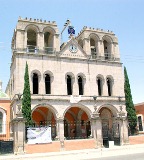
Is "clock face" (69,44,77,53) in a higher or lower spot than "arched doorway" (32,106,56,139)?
higher

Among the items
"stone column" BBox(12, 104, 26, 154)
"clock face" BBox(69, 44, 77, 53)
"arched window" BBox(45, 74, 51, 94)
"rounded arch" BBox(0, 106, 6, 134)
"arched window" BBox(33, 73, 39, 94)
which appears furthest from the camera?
"clock face" BBox(69, 44, 77, 53)

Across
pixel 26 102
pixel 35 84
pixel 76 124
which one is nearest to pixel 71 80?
pixel 35 84

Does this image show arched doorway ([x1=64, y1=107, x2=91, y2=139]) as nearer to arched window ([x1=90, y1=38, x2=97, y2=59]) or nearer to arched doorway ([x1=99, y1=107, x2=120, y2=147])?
arched doorway ([x1=99, y1=107, x2=120, y2=147])

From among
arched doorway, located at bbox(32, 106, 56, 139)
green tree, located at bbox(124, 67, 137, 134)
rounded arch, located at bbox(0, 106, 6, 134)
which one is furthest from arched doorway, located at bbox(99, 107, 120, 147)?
rounded arch, located at bbox(0, 106, 6, 134)

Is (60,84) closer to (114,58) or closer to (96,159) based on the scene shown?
(114,58)

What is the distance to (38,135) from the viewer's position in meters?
24.3

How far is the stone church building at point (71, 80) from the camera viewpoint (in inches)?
1193

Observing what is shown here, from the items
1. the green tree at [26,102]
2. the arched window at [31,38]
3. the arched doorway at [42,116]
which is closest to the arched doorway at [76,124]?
the arched doorway at [42,116]

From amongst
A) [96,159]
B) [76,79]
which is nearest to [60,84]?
[76,79]

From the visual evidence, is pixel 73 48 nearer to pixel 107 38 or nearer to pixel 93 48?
pixel 107 38

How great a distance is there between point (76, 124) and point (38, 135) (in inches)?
490

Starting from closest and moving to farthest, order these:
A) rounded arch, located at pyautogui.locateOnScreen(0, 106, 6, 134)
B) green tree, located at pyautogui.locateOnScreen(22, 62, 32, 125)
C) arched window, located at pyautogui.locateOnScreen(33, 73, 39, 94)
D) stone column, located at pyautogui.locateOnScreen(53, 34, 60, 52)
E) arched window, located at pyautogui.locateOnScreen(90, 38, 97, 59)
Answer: green tree, located at pyautogui.locateOnScreen(22, 62, 32, 125) < arched window, located at pyautogui.locateOnScreen(33, 73, 39, 94) < rounded arch, located at pyautogui.locateOnScreen(0, 106, 6, 134) < stone column, located at pyautogui.locateOnScreen(53, 34, 60, 52) < arched window, located at pyautogui.locateOnScreen(90, 38, 97, 59)

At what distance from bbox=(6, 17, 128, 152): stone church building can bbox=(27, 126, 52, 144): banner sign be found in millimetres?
4058

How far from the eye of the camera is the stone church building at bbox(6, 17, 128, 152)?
3031 cm
